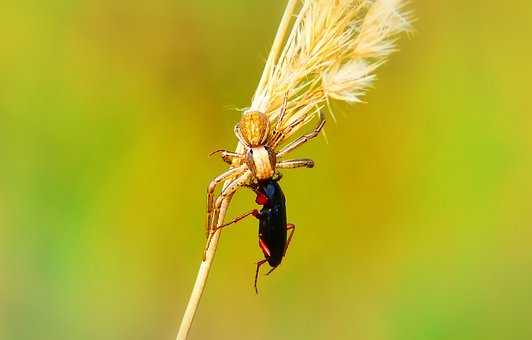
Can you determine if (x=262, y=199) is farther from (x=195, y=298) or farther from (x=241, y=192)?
(x=241, y=192)

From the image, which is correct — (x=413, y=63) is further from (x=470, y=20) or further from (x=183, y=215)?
(x=183, y=215)

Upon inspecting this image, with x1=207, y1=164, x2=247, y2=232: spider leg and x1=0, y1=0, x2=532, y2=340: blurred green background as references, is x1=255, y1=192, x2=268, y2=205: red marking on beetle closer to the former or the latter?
x1=207, y1=164, x2=247, y2=232: spider leg

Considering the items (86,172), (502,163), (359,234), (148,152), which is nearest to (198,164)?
(148,152)

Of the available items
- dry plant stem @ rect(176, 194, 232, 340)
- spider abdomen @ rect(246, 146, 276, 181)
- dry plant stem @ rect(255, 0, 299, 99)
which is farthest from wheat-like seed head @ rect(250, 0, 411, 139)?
dry plant stem @ rect(176, 194, 232, 340)

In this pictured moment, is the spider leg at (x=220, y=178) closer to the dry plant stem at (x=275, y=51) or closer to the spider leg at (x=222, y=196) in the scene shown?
the spider leg at (x=222, y=196)

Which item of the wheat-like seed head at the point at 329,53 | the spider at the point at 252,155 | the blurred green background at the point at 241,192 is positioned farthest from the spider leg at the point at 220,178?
the blurred green background at the point at 241,192

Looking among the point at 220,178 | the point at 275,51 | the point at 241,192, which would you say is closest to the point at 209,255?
the point at 220,178

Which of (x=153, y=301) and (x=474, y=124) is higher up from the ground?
(x=474, y=124)
